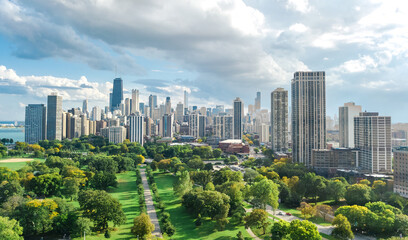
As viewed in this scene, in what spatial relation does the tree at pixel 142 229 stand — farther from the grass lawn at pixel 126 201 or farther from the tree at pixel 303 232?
→ the tree at pixel 303 232

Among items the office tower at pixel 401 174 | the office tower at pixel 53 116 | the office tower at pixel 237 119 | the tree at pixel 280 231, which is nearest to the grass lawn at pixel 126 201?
the tree at pixel 280 231

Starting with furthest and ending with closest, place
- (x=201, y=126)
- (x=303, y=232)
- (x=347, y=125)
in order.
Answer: (x=201, y=126) → (x=347, y=125) → (x=303, y=232)

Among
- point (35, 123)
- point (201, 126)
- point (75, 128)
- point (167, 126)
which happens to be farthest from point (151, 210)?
point (201, 126)

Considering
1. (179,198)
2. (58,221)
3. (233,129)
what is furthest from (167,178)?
(233,129)

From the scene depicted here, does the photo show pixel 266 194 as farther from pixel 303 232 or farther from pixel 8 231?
pixel 8 231

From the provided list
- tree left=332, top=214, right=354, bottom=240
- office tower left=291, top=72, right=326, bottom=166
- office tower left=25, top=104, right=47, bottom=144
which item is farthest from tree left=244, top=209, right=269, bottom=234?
office tower left=25, top=104, right=47, bottom=144

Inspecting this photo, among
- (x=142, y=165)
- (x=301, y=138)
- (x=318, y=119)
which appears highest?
(x=318, y=119)

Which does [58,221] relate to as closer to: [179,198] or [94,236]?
[94,236]
